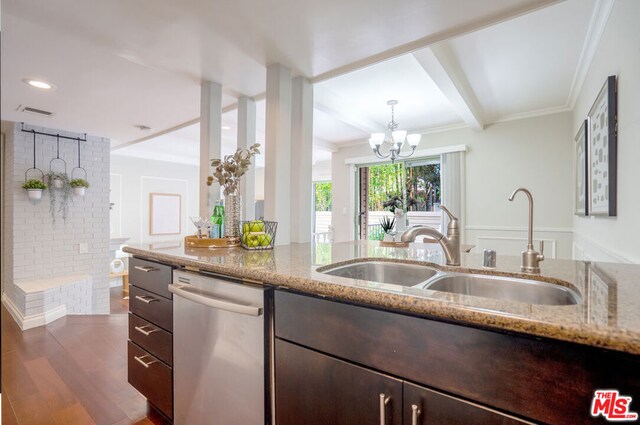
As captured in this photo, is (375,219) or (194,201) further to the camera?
(194,201)

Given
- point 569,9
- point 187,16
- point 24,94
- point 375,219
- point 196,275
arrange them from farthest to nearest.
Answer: point 375,219 < point 24,94 < point 569,9 < point 187,16 < point 196,275

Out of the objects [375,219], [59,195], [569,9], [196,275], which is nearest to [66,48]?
[196,275]

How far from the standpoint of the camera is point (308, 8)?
1704 millimetres

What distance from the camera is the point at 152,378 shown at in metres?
1.77

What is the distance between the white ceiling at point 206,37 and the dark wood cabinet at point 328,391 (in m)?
1.63

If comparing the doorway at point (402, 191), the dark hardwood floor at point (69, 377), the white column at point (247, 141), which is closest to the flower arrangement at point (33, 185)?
the dark hardwood floor at point (69, 377)

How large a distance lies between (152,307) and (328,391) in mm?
1153

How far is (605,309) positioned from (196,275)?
143 centimetres

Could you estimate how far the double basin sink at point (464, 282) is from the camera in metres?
1.17

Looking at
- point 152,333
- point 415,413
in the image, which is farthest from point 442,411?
point 152,333

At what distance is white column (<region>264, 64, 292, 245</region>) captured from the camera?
89.4 inches

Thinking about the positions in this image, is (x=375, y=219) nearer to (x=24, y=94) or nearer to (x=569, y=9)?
(x=569, y=9)

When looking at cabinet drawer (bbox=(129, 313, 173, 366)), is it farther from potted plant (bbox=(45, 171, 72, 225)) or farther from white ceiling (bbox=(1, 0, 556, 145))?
potted plant (bbox=(45, 171, 72, 225))

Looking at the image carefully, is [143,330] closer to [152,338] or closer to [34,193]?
[152,338]
